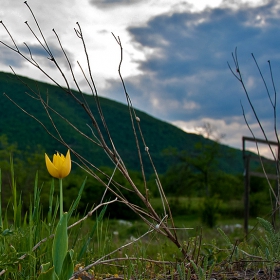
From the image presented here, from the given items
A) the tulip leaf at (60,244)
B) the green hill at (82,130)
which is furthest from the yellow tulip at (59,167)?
the green hill at (82,130)

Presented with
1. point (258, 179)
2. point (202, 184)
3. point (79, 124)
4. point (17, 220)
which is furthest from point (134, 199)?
point (79, 124)

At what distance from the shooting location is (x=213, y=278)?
2422 mm

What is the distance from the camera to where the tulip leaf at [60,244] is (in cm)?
171

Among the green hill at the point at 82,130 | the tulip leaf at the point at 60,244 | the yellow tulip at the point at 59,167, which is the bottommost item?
the tulip leaf at the point at 60,244

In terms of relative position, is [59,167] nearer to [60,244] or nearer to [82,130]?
[60,244]

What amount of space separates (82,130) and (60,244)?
56.5m

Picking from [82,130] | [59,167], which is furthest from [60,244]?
[82,130]

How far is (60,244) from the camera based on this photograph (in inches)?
68.2

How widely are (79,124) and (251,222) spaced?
37503 mm

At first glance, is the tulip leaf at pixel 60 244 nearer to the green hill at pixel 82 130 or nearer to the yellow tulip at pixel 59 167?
the yellow tulip at pixel 59 167

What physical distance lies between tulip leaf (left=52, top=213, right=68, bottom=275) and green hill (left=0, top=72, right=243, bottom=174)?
41792mm

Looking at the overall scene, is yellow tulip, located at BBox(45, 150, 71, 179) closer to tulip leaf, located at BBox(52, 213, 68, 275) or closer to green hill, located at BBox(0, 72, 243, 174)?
tulip leaf, located at BBox(52, 213, 68, 275)

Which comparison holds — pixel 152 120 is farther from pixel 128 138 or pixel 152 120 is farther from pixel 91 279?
pixel 91 279

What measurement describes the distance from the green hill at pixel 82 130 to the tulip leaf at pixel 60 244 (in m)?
41.8
